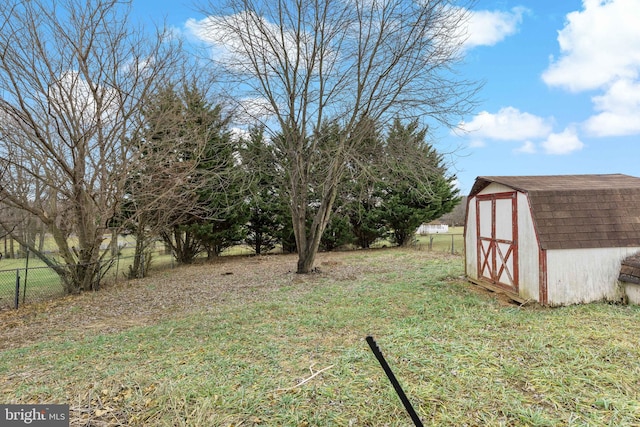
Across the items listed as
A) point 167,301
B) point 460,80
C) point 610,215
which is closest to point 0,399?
point 167,301

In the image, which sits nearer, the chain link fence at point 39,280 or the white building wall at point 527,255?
the white building wall at point 527,255

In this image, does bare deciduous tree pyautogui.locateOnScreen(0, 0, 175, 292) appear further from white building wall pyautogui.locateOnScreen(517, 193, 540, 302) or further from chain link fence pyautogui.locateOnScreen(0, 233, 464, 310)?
white building wall pyautogui.locateOnScreen(517, 193, 540, 302)

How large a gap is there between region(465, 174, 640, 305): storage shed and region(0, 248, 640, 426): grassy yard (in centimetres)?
36

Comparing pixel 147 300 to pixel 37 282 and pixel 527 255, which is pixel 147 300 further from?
pixel 527 255

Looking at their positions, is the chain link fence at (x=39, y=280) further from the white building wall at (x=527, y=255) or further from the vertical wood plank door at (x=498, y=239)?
the white building wall at (x=527, y=255)

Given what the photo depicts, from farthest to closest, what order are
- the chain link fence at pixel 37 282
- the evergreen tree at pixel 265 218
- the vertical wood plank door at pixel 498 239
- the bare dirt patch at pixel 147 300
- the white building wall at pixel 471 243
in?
1. the evergreen tree at pixel 265 218
2. the white building wall at pixel 471 243
3. the chain link fence at pixel 37 282
4. the vertical wood plank door at pixel 498 239
5. the bare dirt patch at pixel 147 300

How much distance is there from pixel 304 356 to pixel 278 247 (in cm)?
1235

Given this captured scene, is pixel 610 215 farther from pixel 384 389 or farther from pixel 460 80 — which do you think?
pixel 384 389

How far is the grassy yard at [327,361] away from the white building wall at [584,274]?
0.82 feet

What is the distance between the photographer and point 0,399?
2.89 m

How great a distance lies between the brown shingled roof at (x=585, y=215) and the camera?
17.6ft

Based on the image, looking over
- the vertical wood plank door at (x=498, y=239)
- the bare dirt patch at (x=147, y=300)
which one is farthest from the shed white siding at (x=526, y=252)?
the bare dirt patch at (x=147, y=300)

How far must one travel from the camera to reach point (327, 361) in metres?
3.42

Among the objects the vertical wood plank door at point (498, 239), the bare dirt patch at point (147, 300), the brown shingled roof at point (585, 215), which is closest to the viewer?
the bare dirt patch at point (147, 300)
